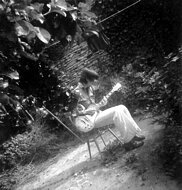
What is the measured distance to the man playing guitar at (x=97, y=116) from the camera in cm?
424

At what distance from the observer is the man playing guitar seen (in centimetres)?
424

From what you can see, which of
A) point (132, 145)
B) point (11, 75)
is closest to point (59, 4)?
point (11, 75)

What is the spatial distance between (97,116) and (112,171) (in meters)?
0.86

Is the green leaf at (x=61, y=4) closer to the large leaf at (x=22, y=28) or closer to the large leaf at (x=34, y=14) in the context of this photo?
the large leaf at (x=34, y=14)

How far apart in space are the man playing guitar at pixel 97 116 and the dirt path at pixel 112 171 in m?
0.20

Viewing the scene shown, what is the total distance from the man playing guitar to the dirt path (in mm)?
202

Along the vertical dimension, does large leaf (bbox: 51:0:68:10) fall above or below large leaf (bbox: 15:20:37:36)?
above

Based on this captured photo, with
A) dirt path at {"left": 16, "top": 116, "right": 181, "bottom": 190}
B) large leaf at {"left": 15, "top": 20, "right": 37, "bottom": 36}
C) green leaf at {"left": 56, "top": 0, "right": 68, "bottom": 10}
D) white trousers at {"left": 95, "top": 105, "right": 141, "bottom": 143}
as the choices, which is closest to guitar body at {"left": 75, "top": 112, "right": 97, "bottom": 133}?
white trousers at {"left": 95, "top": 105, "right": 141, "bottom": 143}

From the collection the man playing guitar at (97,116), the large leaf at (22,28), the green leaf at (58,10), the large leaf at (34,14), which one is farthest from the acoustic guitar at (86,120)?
the large leaf at (22,28)

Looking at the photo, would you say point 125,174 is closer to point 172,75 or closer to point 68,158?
point 172,75

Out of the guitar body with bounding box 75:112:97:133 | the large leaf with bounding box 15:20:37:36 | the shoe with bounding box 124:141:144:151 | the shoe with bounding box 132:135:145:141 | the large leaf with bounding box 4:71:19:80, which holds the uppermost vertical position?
the large leaf with bounding box 15:20:37:36

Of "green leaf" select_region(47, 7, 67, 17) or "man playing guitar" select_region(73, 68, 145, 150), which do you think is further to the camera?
"man playing guitar" select_region(73, 68, 145, 150)

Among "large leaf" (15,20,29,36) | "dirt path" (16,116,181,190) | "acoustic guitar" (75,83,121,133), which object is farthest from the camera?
"acoustic guitar" (75,83,121,133)

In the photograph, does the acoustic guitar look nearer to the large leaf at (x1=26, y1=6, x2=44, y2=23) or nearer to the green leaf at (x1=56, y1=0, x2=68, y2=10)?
the green leaf at (x1=56, y1=0, x2=68, y2=10)
